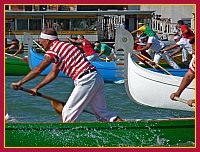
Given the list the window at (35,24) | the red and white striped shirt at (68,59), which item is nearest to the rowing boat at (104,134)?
the red and white striped shirt at (68,59)

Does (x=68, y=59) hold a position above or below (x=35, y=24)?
below

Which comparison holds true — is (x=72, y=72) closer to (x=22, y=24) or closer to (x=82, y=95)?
(x=82, y=95)

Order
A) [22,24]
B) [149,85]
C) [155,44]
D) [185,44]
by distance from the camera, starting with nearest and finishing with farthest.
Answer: [149,85] < [185,44] < [155,44] < [22,24]

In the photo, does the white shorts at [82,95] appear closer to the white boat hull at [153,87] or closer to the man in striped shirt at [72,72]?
the man in striped shirt at [72,72]

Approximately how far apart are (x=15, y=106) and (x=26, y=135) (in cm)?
414

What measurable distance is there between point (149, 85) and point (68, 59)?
9.96 feet

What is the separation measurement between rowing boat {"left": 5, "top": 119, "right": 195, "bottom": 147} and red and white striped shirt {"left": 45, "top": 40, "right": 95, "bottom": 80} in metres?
0.61

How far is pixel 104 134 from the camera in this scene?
660cm

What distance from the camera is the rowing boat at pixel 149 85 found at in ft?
29.7

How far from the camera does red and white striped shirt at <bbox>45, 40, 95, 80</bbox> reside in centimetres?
660

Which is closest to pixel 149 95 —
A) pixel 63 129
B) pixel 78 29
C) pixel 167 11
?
pixel 63 129

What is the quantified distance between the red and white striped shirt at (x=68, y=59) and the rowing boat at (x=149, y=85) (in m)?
2.22

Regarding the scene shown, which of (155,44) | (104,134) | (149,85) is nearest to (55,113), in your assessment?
(149,85)

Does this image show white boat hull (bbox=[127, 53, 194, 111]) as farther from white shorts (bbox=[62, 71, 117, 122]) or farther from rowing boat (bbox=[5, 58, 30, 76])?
rowing boat (bbox=[5, 58, 30, 76])
